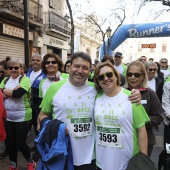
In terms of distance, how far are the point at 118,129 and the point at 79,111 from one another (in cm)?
41

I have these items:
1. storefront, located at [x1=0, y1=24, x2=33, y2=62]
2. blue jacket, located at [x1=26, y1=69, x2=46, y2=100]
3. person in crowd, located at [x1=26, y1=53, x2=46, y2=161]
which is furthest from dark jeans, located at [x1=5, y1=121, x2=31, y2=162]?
storefront, located at [x1=0, y1=24, x2=33, y2=62]

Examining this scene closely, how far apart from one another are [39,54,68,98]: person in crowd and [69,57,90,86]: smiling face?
1742 millimetres

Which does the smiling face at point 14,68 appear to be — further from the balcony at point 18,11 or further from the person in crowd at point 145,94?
the balcony at point 18,11

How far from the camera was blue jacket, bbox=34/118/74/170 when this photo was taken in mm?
2020

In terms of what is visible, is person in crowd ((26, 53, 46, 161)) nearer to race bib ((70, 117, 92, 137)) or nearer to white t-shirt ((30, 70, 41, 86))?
white t-shirt ((30, 70, 41, 86))

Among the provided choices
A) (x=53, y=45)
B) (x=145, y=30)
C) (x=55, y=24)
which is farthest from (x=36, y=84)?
(x=53, y=45)

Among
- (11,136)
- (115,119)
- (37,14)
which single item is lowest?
(11,136)

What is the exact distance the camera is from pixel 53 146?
2021mm

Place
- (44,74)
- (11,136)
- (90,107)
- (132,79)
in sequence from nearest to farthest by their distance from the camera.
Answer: (90,107) → (132,79) → (11,136) → (44,74)

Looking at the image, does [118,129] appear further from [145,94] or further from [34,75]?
[34,75]

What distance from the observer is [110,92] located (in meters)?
2.22

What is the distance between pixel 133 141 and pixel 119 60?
469 centimetres

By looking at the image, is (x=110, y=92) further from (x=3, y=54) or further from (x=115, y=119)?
(x=3, y=54)

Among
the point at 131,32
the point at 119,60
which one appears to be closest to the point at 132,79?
the point at 119,60
